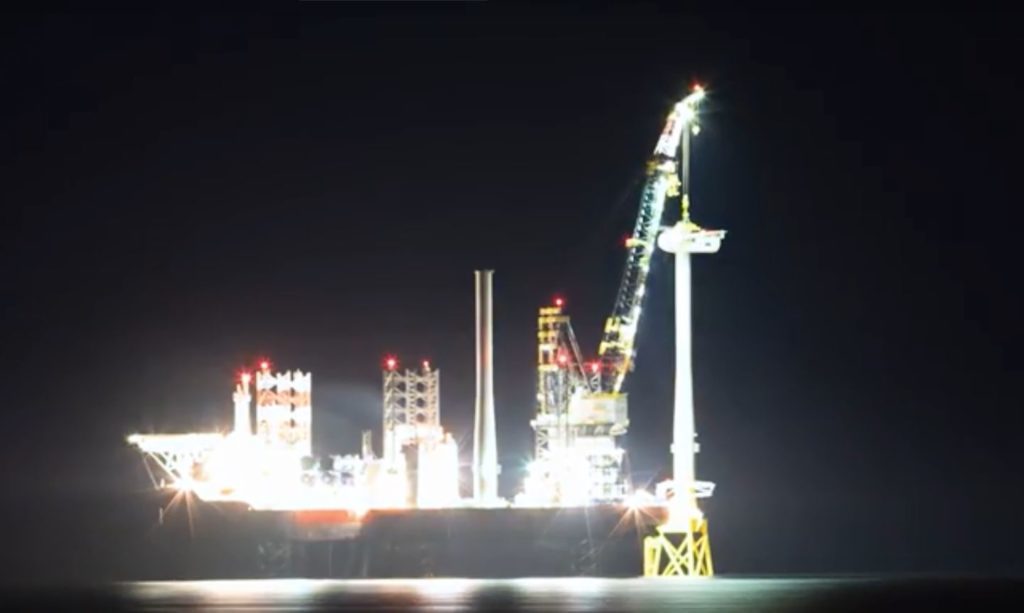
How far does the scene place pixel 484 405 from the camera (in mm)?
134625

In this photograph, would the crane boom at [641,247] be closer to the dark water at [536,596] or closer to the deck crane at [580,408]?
the deck crane at [580,408]

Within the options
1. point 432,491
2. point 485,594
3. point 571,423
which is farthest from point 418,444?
point 485,594

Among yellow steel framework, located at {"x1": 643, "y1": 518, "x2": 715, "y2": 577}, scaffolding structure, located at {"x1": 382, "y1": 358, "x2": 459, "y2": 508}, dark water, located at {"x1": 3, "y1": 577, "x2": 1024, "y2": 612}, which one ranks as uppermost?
scaffolding structure, located at {"x1": 382, "y1": 358, "x2": 459, "y2": 508}

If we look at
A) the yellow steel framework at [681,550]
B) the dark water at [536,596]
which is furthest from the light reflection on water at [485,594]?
the yellow steel framework at [681,550]

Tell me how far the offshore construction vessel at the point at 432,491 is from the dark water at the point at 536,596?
5.99 m

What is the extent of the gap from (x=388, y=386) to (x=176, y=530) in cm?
1584

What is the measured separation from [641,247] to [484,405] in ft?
44.0

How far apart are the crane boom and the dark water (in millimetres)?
14880

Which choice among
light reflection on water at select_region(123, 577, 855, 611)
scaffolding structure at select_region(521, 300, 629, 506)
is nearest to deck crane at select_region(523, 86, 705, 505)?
scaffolding structure at select_region(521, 300, 629, 506)

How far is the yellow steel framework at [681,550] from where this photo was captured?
12294 cm

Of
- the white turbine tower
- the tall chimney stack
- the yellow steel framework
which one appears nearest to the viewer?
the white turbine tower

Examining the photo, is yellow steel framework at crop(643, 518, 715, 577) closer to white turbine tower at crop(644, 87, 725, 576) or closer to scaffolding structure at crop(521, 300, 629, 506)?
white turbine tower at crop(644, 87, 725, 576)

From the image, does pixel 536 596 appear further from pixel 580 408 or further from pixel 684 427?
pixel 580 408

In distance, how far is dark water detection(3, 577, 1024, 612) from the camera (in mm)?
93250
